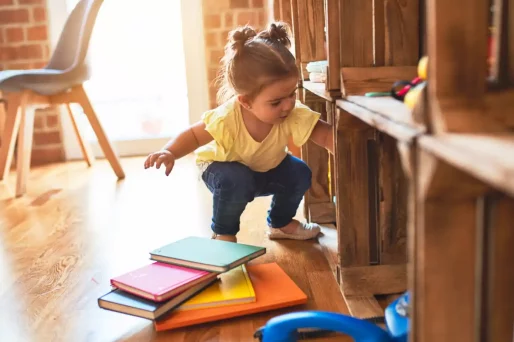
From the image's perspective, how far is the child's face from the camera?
1.25 metres

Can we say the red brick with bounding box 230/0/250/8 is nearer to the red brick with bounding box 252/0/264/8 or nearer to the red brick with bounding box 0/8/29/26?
the red brick with bounding box 252/0/264/8

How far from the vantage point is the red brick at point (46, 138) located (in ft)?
9.61

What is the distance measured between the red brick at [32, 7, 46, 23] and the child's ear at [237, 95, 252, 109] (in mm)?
1939

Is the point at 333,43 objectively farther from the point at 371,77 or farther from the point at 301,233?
the point at 301,233

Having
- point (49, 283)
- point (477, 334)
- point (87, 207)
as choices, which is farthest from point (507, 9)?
point (87, 207)

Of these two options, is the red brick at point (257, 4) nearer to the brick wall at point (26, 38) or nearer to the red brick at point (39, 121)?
the brick wall at point (26, 38)

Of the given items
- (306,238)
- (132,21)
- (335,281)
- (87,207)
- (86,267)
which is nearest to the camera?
(335,281)

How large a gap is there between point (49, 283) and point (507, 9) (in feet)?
3.47

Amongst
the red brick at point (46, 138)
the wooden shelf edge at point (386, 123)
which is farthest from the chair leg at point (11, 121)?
the wooden shelf edge at point (386, 123)

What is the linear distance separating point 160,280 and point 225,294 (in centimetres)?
13

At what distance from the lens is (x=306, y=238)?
1.44 metres

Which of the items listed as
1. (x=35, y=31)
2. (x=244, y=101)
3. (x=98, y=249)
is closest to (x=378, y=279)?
(x=244, y=101)

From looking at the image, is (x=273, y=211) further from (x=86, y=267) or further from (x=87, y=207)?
(x=87, y=207)

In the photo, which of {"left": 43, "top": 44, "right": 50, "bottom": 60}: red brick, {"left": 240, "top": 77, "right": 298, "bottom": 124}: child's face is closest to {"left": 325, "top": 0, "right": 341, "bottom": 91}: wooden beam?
{"left": 240, "top": 77, "right": 298, "bottom": 124}: child's face
